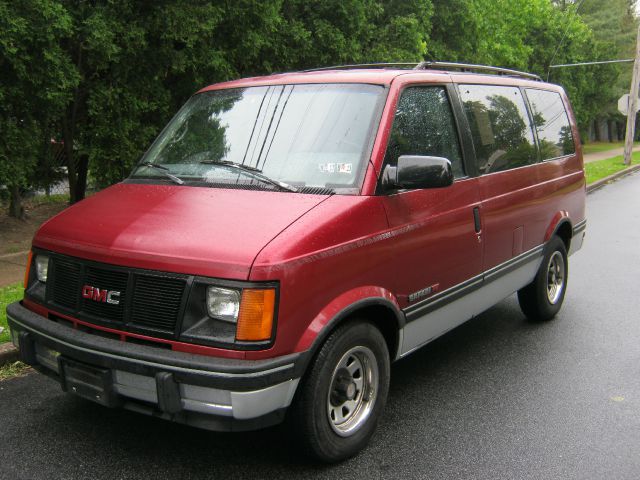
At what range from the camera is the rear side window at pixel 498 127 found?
14.8 ft

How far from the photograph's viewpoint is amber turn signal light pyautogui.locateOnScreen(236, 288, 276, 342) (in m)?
2.84

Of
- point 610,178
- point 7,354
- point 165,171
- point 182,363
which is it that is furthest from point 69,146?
point 610,178

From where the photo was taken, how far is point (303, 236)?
303 centimetres

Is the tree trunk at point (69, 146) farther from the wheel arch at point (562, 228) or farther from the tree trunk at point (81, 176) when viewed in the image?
the wheel arch at point (562, 228)

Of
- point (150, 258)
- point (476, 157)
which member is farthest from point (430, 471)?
point (476, 157)

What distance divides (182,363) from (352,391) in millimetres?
1034

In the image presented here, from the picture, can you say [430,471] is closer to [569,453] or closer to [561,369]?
[569,453]

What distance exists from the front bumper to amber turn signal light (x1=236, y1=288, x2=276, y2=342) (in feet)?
0.39

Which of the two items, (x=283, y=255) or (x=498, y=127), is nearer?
(x=283, y=255)

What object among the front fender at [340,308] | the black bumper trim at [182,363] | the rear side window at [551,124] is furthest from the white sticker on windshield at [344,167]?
the rear side window at [551,124]

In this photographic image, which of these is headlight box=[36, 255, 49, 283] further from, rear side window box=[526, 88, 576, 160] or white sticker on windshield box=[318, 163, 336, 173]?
rear side window box=[526, 88, 576, 160]

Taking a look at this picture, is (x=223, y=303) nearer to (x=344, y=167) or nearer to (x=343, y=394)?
(x=343, y=394)

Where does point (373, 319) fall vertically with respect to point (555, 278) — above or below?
above

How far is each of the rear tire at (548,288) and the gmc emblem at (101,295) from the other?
3.82m
